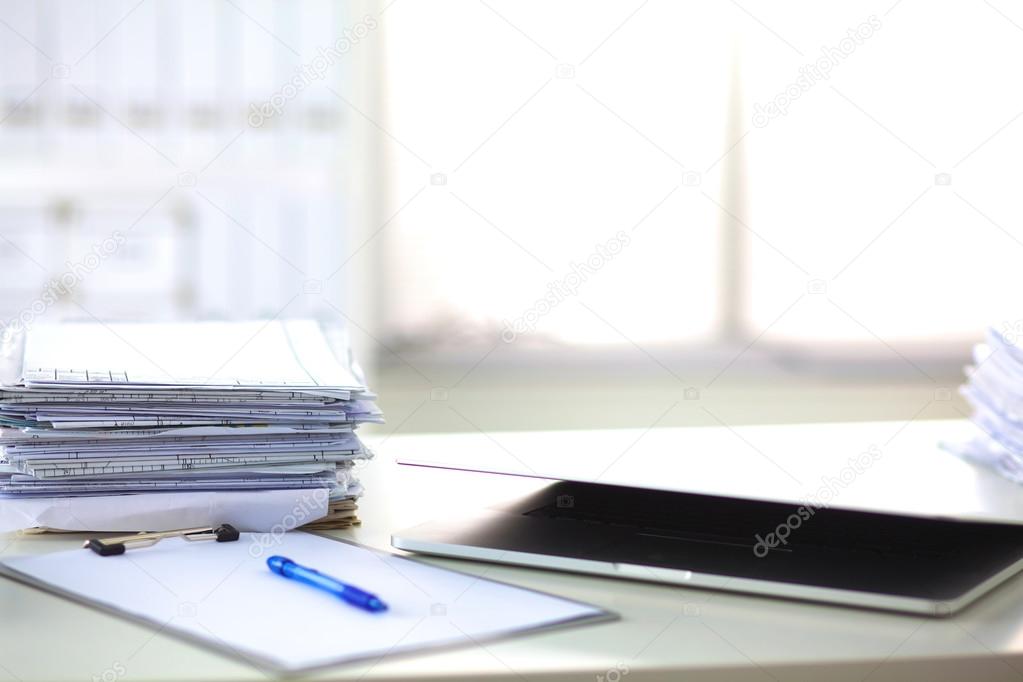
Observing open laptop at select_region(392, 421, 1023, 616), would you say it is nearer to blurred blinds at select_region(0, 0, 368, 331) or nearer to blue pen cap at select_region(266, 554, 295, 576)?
blue pen cap at select_region(266, 554, 295, 576)

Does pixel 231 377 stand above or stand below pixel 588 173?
below

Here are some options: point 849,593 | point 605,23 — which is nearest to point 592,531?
point 849,593

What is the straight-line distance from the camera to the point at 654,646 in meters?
0.62

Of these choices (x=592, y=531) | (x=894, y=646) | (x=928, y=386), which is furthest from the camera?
(x=928, y=386)

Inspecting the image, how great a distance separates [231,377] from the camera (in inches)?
36.7

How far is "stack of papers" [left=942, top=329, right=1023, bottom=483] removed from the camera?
113 cm

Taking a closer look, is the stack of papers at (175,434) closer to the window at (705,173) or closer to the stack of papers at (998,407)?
the stack of papers at (998,407)

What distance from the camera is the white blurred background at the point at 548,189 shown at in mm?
2457

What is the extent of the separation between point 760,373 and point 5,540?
219 cm

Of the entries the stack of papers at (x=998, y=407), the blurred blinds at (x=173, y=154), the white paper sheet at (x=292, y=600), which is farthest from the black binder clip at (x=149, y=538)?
the blurred blinds at (x=173, y=154)

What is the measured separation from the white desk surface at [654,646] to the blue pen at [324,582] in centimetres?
8

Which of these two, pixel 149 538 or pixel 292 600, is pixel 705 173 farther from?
pixel 292 600

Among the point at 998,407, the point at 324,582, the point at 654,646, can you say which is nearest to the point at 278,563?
the point at 324,582

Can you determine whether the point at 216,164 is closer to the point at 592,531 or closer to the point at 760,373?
the point at 760,373
